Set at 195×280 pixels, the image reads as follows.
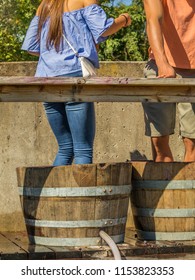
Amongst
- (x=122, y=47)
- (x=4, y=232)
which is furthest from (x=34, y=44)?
(x=122, y=47)

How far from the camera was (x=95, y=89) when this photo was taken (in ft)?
17.2

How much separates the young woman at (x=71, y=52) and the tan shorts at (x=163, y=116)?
0.61m

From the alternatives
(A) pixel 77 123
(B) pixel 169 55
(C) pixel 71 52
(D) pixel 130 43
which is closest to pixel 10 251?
(A) pixel 77 123

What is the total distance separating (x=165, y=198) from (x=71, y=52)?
3.85 feet

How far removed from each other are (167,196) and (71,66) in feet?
3.58

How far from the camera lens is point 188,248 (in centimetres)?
562

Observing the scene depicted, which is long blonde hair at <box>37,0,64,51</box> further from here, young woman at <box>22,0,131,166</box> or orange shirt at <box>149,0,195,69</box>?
orange shirt at <box>149,0,195,69</box>

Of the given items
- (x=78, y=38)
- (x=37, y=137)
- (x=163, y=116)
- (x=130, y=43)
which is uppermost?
(x=78, y=38)

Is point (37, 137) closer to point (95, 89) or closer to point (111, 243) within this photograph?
point (95, 89)

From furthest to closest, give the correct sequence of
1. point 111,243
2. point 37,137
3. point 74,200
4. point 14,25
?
1. point 14,25
2. point 37,137
3. point 74,200
4. point 111,243

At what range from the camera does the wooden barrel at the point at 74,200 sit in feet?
17.8

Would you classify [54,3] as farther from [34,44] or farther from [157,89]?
[157,89]

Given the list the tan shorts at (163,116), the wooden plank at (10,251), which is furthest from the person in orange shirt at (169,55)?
the wooden plank at (10,251)

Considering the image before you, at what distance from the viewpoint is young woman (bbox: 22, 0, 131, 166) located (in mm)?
5762
